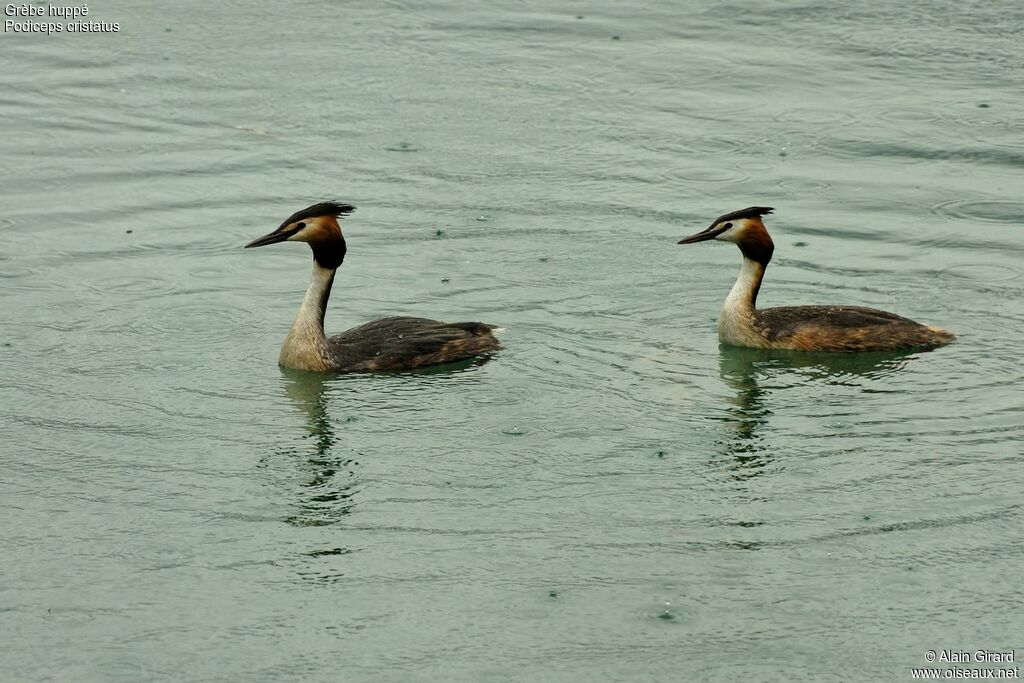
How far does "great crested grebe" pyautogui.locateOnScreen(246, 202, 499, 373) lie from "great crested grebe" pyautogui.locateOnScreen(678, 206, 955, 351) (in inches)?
74.0

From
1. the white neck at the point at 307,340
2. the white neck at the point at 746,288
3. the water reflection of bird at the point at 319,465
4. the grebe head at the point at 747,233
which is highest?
the grebe head at the point at 747,233

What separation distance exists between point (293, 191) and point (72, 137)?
3.05 meters

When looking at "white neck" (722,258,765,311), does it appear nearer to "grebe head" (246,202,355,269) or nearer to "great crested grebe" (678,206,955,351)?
"great crested grebe" (678,206,955,351)

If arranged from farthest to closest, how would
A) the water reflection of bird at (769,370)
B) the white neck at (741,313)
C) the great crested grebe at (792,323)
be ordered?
the white neck at (741,313) → the great crested grebe at (792,323) → the water reflection of bird at (769,370)

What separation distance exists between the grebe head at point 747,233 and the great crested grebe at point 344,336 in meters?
2.08

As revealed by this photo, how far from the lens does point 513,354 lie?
43.3ft

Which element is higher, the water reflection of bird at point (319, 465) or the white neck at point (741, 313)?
the white neck at point (741, 313)

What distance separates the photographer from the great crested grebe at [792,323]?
44.0 ft

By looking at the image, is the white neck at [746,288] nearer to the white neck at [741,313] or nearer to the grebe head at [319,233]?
the white neck at [741,313]

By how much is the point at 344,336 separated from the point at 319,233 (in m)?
0.78

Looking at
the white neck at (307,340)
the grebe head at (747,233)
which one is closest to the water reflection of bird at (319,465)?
the white neck at (307,340)

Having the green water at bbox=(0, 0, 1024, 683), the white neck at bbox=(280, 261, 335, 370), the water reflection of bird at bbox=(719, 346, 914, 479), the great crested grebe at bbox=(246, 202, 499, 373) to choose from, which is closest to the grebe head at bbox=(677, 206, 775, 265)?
the green water at bbox=(0, 0, 1024, 683)

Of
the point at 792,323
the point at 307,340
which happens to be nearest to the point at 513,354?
the point at 307,340

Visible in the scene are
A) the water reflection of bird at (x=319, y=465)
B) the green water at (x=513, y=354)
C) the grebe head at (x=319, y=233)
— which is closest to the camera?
the green water at (x=513, y=354)
